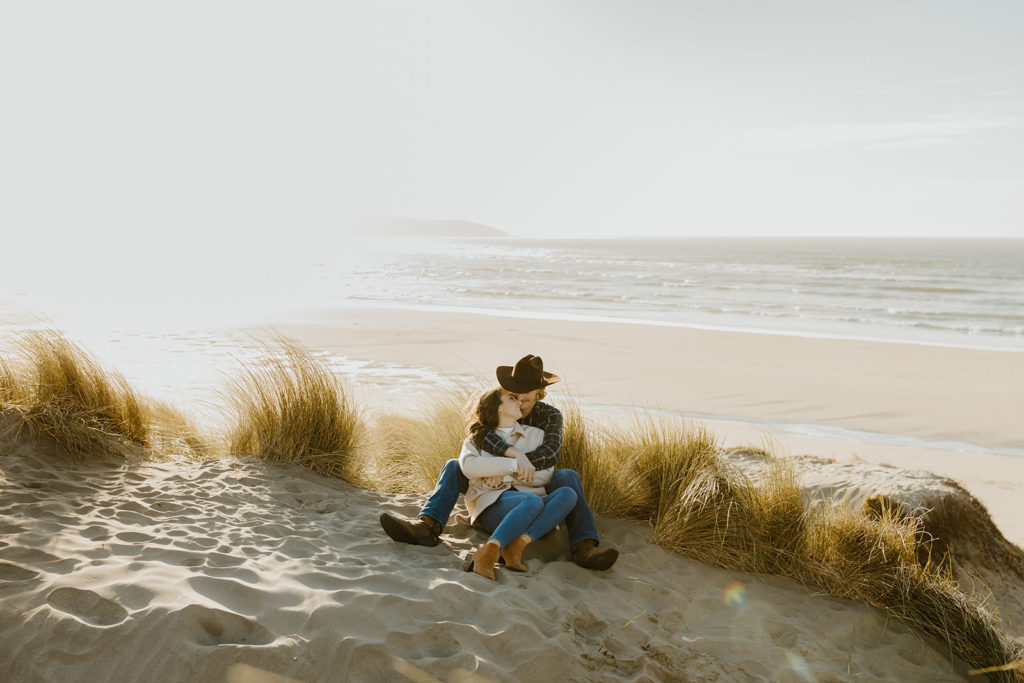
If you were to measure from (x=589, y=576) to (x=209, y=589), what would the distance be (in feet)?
6.46

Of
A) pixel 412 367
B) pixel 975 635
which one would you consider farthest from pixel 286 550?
pixel 412 367

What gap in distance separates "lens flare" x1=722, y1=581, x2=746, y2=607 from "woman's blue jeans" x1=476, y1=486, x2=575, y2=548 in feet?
3.28

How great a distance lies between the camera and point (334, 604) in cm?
325

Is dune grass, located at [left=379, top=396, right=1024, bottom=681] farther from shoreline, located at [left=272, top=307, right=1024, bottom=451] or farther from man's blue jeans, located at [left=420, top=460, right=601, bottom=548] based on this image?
shoreline, located at [left=272, top=307, right=1024, bottom=451]

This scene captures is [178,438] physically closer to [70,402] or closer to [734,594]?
[70,402]

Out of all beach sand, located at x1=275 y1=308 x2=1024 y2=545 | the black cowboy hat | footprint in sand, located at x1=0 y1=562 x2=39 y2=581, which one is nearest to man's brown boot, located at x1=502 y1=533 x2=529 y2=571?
the black cowboy hat

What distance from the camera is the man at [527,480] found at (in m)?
4.11

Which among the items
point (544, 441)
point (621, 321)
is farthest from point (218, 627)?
point (621, 321)

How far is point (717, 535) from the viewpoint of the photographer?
455cm

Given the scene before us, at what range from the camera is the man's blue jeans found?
425 cm

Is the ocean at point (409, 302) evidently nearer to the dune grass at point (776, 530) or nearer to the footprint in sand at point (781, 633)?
the dune grass at point (776, 530)

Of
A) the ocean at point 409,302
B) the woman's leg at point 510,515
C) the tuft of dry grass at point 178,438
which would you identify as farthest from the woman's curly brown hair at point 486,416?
the ocean at point 409,302

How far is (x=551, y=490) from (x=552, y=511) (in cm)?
25

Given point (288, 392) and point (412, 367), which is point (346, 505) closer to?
point (288, 392)
